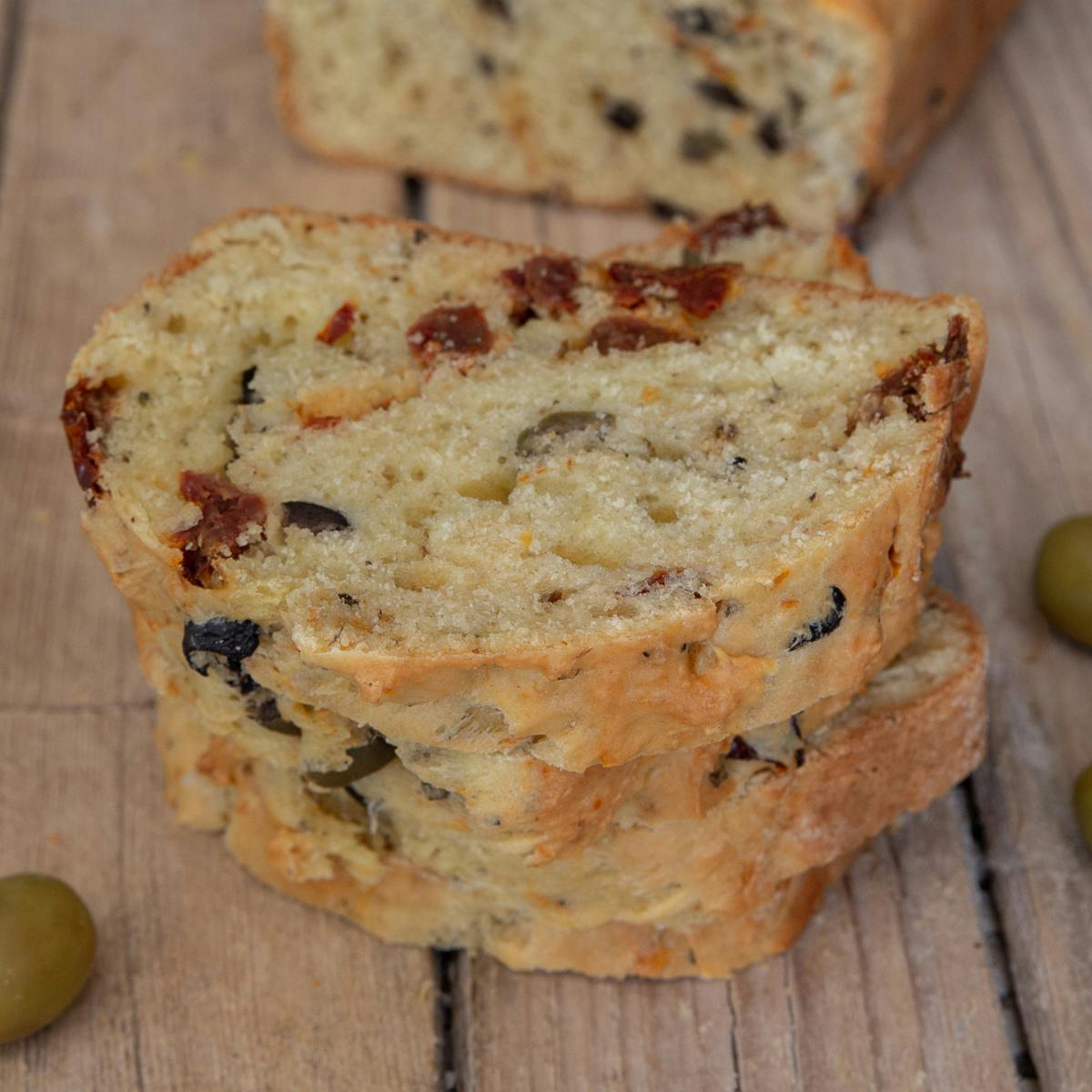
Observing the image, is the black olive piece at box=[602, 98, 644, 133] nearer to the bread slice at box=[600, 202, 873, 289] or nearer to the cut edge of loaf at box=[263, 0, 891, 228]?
the cut edge of loaf at box=[263, 0, 891, 228]

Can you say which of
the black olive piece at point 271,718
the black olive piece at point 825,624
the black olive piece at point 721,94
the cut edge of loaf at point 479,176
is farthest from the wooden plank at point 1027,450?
the black olive piece at point 271,718

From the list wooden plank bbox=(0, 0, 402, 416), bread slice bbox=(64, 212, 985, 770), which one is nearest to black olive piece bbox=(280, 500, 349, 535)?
bread slice bbox=(64, 212, 985, 770)

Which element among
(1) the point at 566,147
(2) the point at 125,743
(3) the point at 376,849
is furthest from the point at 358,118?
(3) the point at 376,849

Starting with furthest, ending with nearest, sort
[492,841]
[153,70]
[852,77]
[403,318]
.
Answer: [153,70], [852,77], [403,318], [492,841]

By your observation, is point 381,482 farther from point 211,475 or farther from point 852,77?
point 852,77

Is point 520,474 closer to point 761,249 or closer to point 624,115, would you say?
point 761,249

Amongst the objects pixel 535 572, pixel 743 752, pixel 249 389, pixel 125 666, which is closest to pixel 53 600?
pixel 125 666
